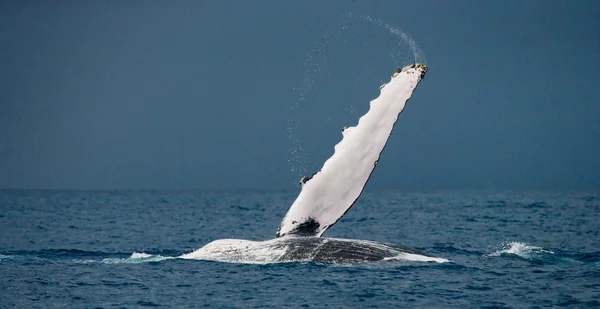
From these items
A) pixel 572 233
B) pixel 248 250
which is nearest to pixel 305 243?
pixel 248 250

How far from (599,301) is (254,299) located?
4191 millimetres

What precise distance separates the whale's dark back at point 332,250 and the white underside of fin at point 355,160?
0.86ft

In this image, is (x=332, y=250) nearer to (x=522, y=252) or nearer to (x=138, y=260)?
(x=138, y=260)

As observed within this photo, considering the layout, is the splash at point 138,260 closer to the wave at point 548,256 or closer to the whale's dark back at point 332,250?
the whale's dark back at point 332,250

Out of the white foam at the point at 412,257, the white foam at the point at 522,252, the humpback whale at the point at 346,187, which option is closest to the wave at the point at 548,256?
the white foam at the point at 522,252

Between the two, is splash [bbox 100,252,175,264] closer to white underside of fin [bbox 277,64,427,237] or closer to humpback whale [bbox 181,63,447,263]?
humpback whale [bbox 181,63,447,263]

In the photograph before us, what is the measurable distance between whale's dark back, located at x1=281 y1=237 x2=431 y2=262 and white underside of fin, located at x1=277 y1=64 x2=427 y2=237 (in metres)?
0.26

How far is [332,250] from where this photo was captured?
11.3 metres

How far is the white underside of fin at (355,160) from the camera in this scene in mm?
11102

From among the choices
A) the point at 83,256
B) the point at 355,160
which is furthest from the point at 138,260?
the point at 355,160

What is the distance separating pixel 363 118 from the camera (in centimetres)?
1129

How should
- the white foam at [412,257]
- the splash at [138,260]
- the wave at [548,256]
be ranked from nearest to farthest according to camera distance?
the white foam at [412,257] < the splash at [138,260] < the wave at [548,256]

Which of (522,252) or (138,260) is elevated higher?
(522,252)

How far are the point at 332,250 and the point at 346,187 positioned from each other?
886mm
